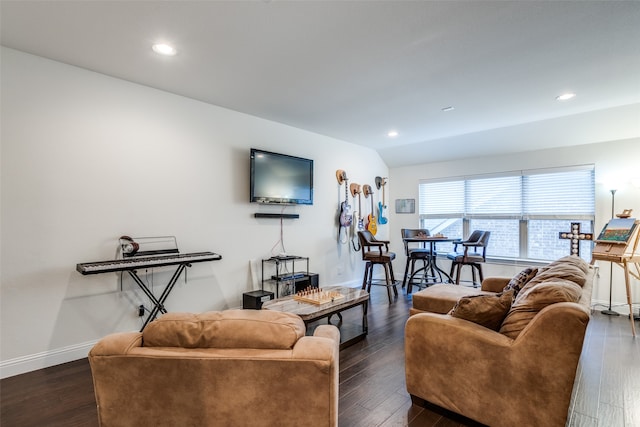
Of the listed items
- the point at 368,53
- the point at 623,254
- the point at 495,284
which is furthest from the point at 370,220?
the point at 368,53

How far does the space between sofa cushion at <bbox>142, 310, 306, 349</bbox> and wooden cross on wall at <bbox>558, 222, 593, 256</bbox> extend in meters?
4.70

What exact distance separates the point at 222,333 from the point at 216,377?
6.1 inches

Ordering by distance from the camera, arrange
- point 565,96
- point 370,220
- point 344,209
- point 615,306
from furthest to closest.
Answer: point 370,220, point 344,209, point 615,306, point 565,96

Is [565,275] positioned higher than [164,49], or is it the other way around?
[164,49]

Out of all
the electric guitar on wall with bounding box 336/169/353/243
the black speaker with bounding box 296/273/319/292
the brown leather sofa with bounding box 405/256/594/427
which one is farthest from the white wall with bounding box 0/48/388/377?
the brown leather sofa with bounding box 405/256/594/427

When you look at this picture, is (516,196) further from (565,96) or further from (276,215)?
(276,215)

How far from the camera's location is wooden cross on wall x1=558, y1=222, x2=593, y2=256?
14.0 ft

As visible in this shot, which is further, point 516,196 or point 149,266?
point 516,196

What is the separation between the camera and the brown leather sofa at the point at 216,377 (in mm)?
1171

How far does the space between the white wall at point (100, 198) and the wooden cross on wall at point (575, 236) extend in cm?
417

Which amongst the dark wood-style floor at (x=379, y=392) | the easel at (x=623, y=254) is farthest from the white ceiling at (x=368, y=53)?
the dark wood-style floor at (x=379, y=392)

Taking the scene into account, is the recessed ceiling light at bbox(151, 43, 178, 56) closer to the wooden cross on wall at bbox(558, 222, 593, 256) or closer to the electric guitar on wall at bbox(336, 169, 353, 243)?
the electric guitar on wall at bbox(336, 169, 353, 243)

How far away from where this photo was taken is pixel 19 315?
2496 mm

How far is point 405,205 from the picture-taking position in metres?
6.34
